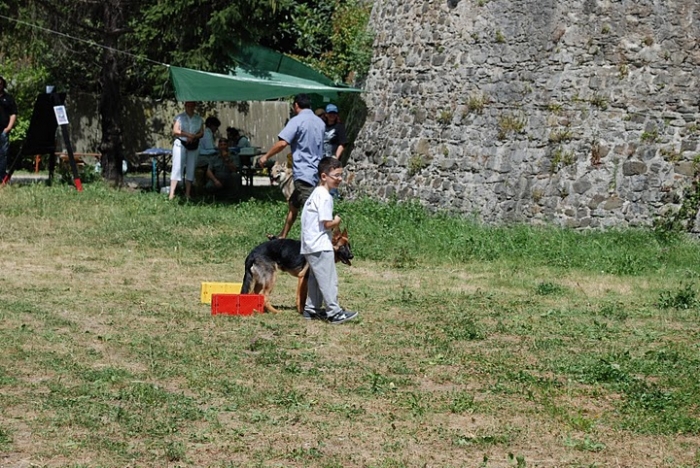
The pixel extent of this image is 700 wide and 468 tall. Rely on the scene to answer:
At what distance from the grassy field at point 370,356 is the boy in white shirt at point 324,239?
228mm

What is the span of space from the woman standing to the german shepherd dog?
27.9ft

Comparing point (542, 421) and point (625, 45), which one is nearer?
point (542, 421)

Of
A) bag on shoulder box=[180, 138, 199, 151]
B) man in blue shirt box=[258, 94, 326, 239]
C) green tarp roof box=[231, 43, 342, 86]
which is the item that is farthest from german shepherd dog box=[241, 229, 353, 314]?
green tarp roof box=[231, 43, 342, 86]

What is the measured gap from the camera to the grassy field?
707 cm

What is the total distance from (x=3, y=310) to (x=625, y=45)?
361 inches

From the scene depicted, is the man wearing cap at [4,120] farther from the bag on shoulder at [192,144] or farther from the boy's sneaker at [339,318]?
the boy's sneaker at [339,318]

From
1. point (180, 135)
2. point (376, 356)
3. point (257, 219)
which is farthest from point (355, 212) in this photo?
point (376, 356)

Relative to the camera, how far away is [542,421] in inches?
301

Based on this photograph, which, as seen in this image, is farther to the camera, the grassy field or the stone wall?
the stone wall

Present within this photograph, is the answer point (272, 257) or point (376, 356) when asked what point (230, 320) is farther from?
point (376, 356)

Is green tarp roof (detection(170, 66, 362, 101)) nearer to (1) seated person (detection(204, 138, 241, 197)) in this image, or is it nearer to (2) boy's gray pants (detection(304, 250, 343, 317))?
(1) seated person (detection(204, 138, 241, 197))

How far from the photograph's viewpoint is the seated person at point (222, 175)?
2034 centimetres

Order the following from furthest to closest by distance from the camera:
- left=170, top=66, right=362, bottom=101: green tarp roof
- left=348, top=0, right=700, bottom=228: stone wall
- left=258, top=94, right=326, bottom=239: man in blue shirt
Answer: left=170, top=66, right=362, bottom=101: green tarp roof → left=348, top=0, right=700, bottom=228: stone wall → left=258, top=94, right=326, bottom=239: man in blue shirt

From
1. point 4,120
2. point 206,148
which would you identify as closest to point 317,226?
point 206,148
